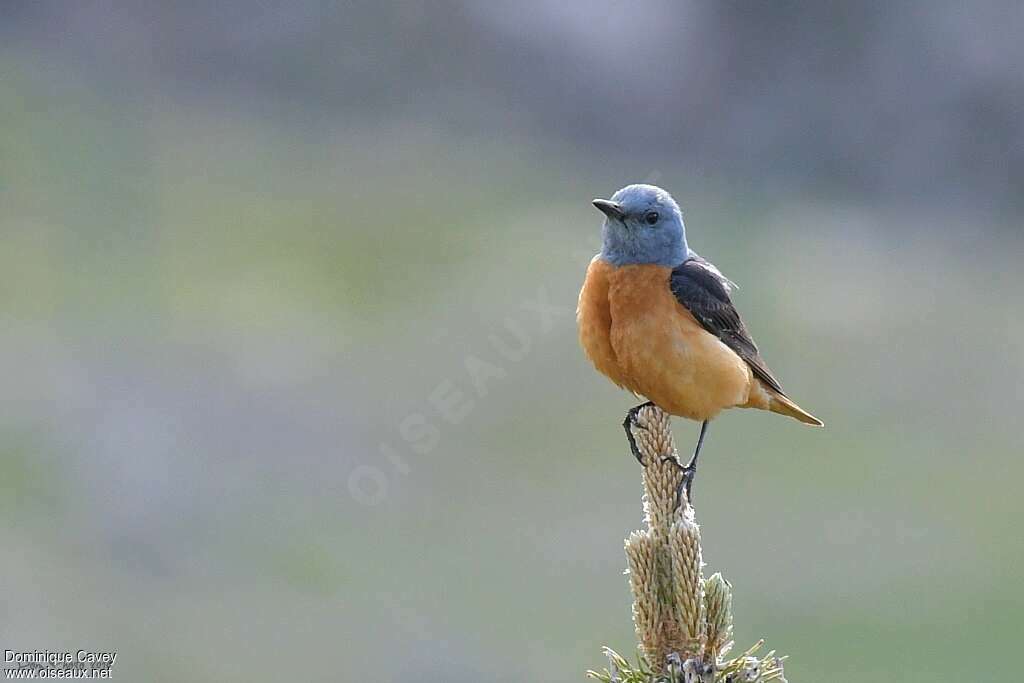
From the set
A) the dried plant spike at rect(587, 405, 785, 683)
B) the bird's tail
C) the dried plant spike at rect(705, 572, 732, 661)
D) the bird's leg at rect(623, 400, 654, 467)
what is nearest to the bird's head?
the bird's leg at rect(623, 400, 654, 467)

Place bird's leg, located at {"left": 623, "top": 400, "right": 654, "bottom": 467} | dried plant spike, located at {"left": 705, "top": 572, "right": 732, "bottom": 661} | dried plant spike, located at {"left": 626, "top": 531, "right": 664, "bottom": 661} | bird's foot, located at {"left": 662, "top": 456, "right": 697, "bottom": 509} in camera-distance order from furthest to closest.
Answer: bird's leg, located at {"left": 623, "top": 400, "right": 654, "bottom": 467} → bird's foot, located at {"left": 662, "top": 456, "right": 697, "bottom": 509} → dried plant spike, located at {"left": 626, "top": 531, "right": 664, "bottom": 661} → dried plant spike, located at {"left": 705, "top": 572, "right": 732, "bottom": 661}

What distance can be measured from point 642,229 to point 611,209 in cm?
19

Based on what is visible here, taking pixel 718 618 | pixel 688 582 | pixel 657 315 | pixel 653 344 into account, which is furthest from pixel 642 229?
pixel 718 618

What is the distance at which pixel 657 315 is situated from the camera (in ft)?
20.9

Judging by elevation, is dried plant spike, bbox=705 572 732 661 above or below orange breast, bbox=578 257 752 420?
below

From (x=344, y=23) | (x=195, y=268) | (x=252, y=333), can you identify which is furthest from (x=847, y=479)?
(x=344, y=23)

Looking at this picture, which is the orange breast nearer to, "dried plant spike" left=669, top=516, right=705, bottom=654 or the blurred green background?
"dried plant spike" left=669, top=516, right=705, bottom=654

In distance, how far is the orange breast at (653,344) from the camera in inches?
246

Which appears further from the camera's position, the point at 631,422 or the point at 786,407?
the point at 786,407

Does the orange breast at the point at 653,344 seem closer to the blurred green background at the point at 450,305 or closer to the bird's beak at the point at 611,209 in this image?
the bird's beak at the point at 611,209

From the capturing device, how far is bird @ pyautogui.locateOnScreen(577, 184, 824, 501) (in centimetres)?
625

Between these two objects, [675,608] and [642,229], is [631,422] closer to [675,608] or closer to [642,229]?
[642,229]

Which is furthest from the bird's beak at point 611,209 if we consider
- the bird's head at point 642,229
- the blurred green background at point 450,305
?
the blurred green background at point 450,305

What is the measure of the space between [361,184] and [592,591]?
14103mm
